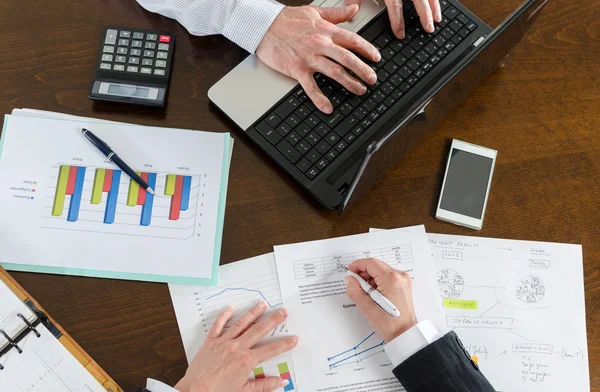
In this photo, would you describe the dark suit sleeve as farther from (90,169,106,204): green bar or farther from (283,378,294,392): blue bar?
(90,169,106,204): green bar

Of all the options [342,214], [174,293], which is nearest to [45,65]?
[174,293]

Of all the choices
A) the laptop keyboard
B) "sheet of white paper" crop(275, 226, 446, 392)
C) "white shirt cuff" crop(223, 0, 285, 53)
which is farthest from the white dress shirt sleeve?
"sheet of white paper" crop(275, 226, 446, 392)

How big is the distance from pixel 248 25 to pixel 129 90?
0.23 m

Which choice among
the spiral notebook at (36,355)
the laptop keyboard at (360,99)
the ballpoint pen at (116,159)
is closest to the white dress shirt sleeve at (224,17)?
the laptop keyboard at (360,99)

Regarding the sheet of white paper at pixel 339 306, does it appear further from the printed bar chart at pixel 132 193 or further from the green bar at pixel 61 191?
the green bar at pixel 61 191

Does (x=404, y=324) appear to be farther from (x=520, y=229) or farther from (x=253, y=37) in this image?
(x=253, y=37)

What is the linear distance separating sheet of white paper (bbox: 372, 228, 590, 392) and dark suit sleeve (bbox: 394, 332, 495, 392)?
58 mm

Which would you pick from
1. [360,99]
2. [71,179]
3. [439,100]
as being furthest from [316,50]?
[71,179]

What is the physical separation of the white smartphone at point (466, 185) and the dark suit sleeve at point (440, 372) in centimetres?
21

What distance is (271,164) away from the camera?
94 centimetres

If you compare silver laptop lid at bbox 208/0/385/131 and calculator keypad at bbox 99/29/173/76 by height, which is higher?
calculator keypad at bbox 99/29/173/76

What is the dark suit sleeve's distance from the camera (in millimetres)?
830

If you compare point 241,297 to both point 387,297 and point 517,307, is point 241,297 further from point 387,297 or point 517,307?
point 517,307

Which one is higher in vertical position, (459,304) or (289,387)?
(459,304)
